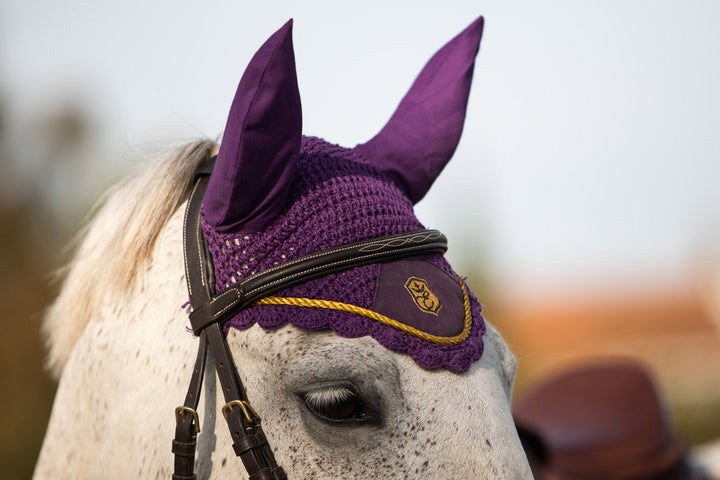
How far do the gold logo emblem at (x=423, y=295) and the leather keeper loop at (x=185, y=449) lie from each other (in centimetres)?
63

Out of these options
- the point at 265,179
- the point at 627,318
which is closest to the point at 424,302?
the point at 265,179

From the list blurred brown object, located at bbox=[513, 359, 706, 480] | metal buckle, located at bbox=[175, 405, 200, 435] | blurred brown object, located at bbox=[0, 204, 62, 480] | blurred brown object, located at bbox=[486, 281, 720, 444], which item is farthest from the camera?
blurred brown object, located at bbox=[486, 281, 720, 444]

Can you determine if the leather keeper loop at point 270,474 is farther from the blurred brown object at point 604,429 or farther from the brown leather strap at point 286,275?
the blurred brown object at point 604,429

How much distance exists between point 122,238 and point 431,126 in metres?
1.02

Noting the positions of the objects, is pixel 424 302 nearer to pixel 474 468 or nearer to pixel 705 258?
pixel 474 468

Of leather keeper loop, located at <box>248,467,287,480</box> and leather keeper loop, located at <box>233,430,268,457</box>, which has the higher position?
leather keeper loop, located at <box>233,430,268,457</box>

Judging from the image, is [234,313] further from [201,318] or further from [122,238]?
[122,238]

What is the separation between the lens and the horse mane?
67.8 inches

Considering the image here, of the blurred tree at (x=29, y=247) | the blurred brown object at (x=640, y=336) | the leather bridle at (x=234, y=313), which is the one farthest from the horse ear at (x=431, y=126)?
the blurred brown object at (x=640, y=336)

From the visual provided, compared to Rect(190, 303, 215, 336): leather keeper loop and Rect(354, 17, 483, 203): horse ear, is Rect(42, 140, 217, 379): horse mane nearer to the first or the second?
Rect(190, 303, 215, 336): leather keeper loop

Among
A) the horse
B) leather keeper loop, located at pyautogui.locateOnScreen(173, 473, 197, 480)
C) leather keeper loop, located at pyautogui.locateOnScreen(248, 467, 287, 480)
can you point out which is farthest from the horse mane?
leather keeper loop, located at pyautogui.locateOnScreen(248, 467, 287, 480)

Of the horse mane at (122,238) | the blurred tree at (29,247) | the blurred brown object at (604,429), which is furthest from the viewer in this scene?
the blurred tree at (29,247)

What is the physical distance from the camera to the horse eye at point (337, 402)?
1.33m

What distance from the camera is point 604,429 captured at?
4008 millimetres
